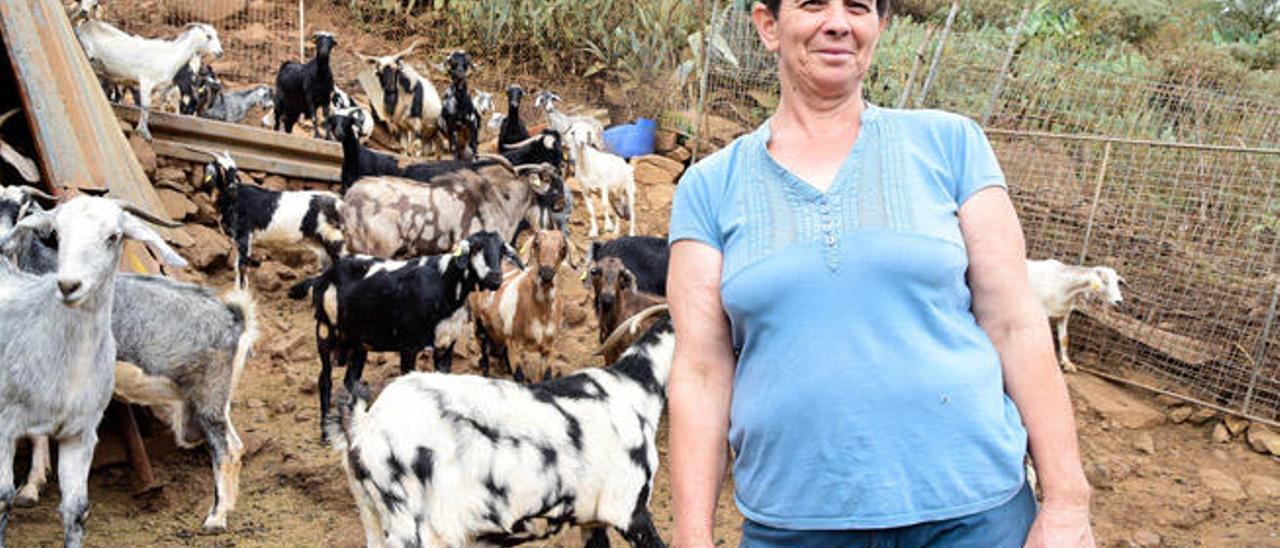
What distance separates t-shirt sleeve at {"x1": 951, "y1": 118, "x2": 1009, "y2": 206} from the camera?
203 cm

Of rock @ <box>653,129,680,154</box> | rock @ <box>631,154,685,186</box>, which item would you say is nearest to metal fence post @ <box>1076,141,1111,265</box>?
rock @ <box>631,154,685,186</box>

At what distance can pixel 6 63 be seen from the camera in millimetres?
7449

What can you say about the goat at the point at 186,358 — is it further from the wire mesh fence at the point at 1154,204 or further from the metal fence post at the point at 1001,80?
the metal fence post at the point at 1001,80

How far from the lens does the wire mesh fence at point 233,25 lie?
52.9 ft

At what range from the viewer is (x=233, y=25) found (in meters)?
17.4

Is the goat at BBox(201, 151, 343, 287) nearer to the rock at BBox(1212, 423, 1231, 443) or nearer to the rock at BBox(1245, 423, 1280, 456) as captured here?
the rock at BBox(1212, 423, 1231, 443)

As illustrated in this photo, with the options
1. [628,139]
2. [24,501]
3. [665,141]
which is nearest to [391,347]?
[24,501]

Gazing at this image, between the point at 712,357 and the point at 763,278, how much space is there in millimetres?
258

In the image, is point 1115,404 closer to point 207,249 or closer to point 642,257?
point 642,257

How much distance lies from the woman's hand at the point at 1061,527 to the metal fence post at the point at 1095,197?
305 inches

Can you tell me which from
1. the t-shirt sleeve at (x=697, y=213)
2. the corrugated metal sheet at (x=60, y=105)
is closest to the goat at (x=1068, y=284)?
the corrugated metal sheet at (x=60, y=105)

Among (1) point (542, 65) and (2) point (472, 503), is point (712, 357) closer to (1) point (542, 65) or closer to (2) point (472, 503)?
(2) point (472, 503)

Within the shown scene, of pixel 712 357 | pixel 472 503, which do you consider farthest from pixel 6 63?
pixel 712 357

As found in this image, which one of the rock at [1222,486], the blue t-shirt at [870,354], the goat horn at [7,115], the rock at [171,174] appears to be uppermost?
the blue t-shirt at [870,354]
